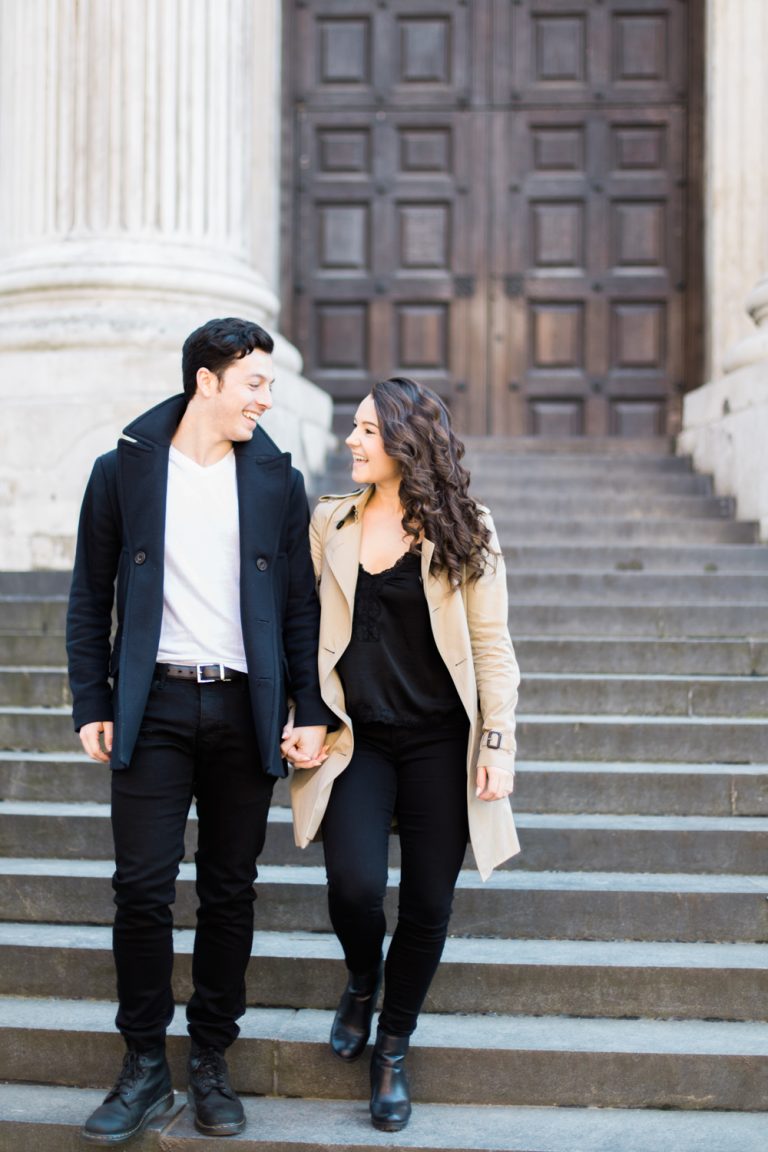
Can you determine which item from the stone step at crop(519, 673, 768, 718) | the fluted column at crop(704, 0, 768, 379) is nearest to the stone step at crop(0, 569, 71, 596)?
the stone step at crop(519, 673, 768, 718)

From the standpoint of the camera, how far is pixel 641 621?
5887 millimetres

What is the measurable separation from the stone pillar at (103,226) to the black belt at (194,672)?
350 centimetres

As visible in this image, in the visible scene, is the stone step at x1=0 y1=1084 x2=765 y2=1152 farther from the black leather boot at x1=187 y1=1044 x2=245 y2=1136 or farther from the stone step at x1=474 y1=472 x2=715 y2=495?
the stone step at x1=474 y1=472 x2=715 y2=495

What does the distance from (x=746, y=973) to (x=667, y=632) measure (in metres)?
2.29

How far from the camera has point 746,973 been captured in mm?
3781

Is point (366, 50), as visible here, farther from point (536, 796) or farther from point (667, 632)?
point (536, 796)

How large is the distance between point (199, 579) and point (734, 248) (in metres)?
6.43

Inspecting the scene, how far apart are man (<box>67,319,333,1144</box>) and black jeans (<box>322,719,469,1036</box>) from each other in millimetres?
148

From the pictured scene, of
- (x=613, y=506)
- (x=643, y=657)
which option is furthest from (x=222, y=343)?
(x=613, y=506)

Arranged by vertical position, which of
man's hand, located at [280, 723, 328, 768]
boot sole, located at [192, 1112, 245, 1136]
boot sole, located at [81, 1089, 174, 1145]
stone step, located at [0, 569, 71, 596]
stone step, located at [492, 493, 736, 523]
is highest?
stone step, located at [492, 493, 736, 523]

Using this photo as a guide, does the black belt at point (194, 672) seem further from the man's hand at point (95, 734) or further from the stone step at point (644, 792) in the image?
the stone step at point (644, 792)

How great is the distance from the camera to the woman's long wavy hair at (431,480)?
3.26 m

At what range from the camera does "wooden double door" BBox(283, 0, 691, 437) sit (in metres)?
9.15

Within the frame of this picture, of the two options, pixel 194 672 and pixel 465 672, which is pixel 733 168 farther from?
pixel 194 672
